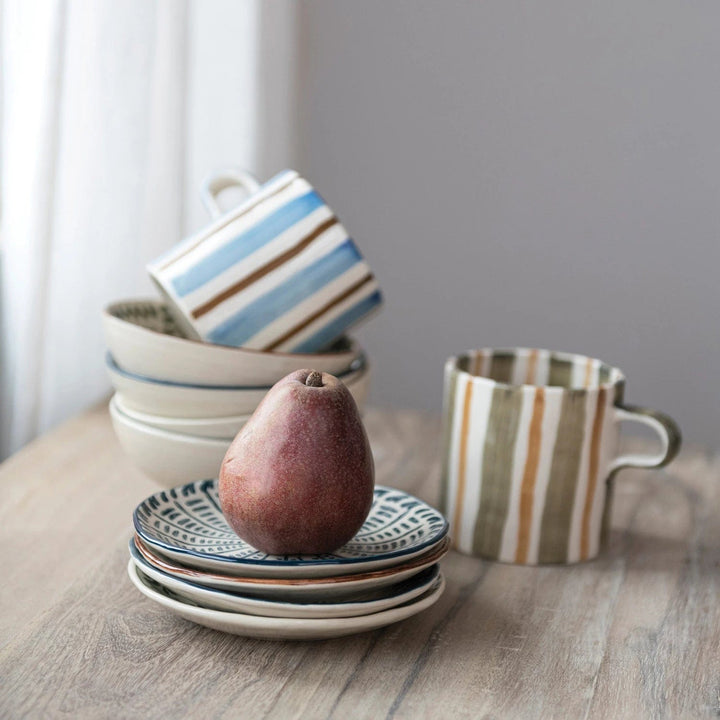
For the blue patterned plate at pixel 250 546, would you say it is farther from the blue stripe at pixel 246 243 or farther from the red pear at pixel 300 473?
the blue stripe at pixel 246 243

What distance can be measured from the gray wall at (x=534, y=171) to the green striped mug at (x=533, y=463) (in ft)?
3.36

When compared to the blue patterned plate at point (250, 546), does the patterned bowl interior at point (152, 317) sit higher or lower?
higher

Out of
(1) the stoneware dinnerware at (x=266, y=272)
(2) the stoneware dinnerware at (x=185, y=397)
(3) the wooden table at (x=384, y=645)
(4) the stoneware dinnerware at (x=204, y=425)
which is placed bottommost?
(3) the wooden table at (x=384, y=645)

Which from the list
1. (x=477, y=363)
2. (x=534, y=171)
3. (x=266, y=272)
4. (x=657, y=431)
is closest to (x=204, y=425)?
(x=266, y=272)

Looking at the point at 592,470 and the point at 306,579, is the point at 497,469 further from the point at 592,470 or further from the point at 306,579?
the point at 306,579

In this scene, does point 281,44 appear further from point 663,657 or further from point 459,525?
point 663,657

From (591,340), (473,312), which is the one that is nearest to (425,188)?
(473,312)

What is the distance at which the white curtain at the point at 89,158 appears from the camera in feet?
3.04

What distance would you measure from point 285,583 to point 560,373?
0.37 meters

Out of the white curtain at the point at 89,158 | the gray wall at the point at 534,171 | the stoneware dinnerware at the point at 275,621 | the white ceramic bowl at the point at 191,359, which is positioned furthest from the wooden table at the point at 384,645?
the gray wall at the point at 534,171

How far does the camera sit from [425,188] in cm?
177

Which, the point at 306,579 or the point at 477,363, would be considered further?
the point at 477,363

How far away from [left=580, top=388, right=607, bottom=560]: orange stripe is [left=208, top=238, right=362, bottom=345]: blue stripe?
0.73 feet

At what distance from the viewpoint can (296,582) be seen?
1.82 feet
